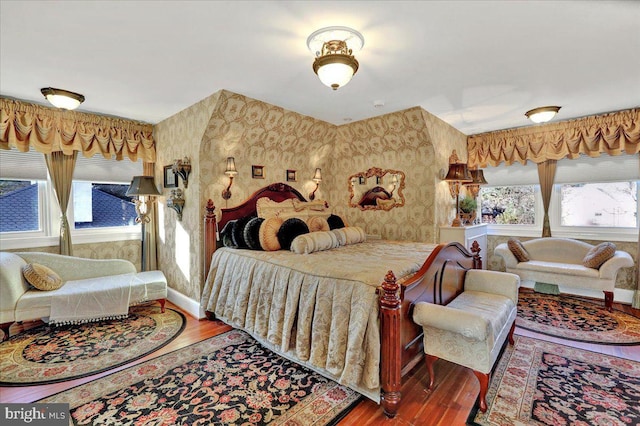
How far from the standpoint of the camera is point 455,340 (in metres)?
1.98

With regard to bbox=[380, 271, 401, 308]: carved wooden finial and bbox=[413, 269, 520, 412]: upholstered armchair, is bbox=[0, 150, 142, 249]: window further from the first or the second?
bbox=[413, 269, 520, 412]: upholstered armchair

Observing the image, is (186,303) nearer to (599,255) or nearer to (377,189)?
(377,189)

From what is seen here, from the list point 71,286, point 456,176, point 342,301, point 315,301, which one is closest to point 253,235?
point 315,301

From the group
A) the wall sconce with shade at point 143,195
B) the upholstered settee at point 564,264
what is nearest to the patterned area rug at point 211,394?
the wall sconce with shade at point 143,195

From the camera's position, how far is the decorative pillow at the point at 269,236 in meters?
3.18

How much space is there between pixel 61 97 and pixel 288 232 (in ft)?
8.77

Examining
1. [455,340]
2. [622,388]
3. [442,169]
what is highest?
[442,169]

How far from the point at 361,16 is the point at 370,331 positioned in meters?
2.03

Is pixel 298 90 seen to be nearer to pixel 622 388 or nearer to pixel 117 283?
pixel 117 283

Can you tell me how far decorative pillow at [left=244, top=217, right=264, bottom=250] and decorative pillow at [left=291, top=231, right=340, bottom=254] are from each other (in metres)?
0.42

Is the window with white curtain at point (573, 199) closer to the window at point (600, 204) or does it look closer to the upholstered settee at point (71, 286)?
the window at point (600, 204)

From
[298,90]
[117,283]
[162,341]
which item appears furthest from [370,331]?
[117,283]

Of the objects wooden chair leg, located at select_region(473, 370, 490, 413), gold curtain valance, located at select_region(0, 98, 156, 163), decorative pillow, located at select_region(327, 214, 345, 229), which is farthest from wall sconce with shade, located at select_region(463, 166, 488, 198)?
gold curtain valance, located at select_region(0, 98, 156, 163)

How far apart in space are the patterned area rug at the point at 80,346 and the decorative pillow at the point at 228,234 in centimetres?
102
